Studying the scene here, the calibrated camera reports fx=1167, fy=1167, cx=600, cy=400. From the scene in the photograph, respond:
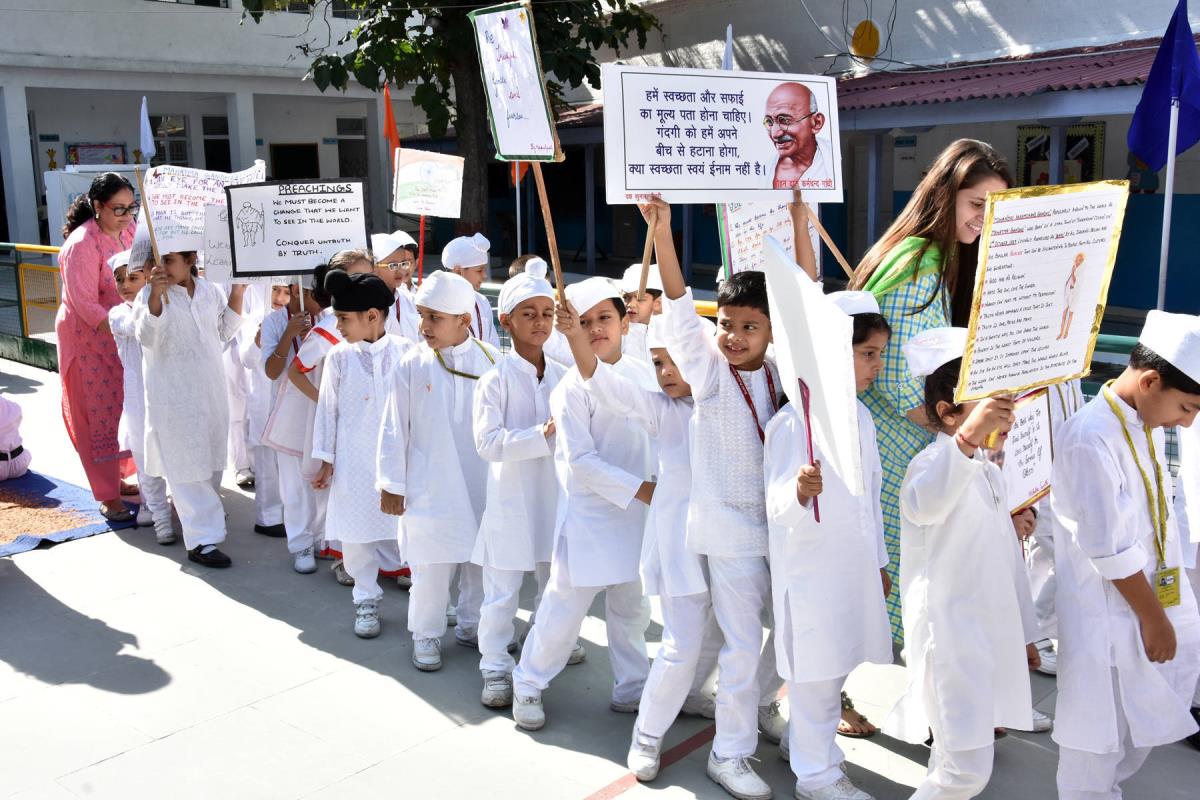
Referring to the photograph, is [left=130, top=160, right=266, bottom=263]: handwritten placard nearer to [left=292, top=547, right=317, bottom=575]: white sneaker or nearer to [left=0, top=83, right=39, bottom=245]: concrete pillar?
[left=292, top=547, right=317, bottom=575]: white sneaker

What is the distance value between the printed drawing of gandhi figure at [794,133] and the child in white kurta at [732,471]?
0.51m

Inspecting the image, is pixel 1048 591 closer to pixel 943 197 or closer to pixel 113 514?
pixel 943 197

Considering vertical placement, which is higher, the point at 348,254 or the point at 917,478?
the point at 348,254

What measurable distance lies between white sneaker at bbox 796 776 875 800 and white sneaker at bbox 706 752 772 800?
0.46 feet

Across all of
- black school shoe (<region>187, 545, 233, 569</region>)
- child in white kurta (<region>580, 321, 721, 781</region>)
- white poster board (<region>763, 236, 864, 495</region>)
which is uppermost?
white poster board (<region>763, 236, 864, 495</region>)

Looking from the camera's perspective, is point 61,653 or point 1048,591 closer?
point 1048,591

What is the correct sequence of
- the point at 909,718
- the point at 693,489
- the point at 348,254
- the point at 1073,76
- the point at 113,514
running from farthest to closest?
the point at 1073,76
the point at 113,514
the point at 348,254
the point at 693,489
the point at 909,718

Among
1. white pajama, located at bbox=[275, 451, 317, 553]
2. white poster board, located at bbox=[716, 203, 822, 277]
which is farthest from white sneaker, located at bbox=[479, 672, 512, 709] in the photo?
white pajama, located at bbox=[275, 451, 317, 553]

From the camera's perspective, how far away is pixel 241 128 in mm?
23688

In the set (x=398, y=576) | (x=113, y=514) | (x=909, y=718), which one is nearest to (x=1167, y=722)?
(x=909, y=718)

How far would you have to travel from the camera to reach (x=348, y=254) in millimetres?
5641

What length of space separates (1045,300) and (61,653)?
13.5ft

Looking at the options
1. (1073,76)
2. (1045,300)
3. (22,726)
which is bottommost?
(22,726)

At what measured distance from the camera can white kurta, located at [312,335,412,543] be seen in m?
5.13
